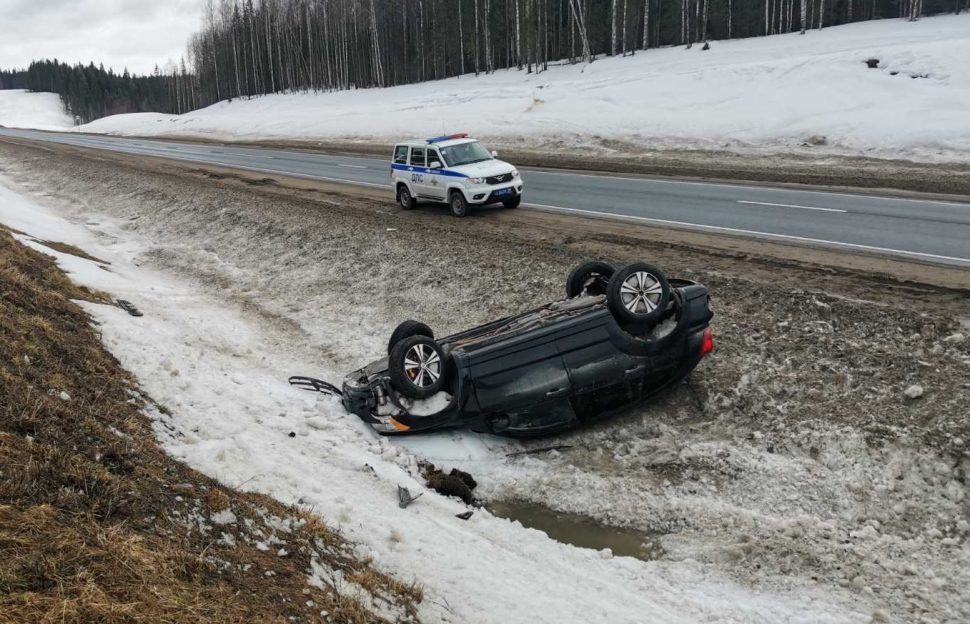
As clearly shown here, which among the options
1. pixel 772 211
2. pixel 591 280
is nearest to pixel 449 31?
pixel 772 211

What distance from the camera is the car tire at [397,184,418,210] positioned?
1773cm

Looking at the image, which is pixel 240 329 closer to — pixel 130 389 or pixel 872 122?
pixel 130 389

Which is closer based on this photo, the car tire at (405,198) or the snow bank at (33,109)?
the car tire at (405,198)

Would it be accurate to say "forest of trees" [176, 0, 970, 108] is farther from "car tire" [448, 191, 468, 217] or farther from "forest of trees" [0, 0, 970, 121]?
"car tire" [448, 191, 468, 217]

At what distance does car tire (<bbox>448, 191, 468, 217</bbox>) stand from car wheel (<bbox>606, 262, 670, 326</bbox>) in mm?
9353

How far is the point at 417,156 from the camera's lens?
1755 cm

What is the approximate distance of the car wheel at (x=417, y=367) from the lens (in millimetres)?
7047

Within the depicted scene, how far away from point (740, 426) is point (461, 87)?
55406 mm

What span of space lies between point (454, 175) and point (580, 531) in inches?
461

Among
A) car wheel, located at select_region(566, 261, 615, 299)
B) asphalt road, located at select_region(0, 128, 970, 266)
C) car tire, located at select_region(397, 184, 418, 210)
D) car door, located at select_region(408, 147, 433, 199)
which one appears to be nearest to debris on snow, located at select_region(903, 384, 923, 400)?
car wheel, located at select_region(566, 261, 615, 299)

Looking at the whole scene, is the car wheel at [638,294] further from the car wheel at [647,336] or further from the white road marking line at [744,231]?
the white road marking line at [744,231]

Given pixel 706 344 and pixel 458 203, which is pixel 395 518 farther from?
pixel 458 203

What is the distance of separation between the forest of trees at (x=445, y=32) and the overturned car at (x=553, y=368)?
50.5 metres

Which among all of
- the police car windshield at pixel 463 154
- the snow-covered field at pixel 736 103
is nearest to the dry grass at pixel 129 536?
the police car windshield at pixel 463 154
